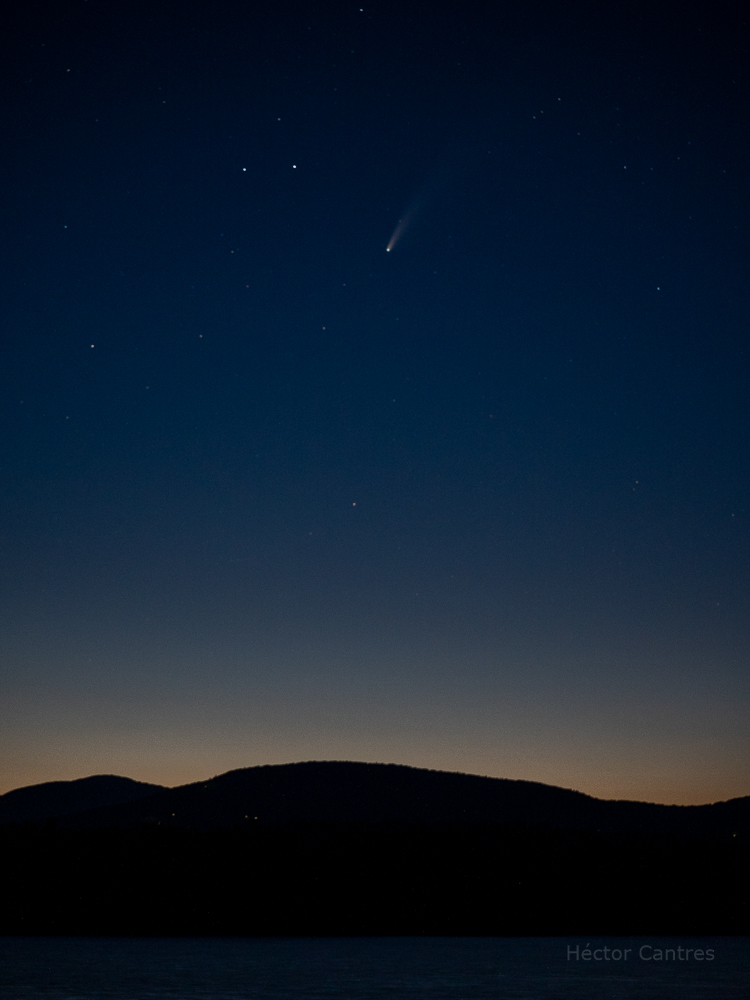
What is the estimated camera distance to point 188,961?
53.5 meters

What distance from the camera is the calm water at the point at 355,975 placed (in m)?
33.0

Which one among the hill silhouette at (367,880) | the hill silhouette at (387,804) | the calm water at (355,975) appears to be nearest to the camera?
the calm water at (355,975)

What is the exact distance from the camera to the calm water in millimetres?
33031

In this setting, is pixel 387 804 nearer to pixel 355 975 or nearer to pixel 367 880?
pixel 367 880

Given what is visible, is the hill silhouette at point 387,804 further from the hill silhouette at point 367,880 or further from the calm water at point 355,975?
the calm water at point 355,975

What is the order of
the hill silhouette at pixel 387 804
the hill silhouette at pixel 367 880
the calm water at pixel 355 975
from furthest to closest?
1. the hill silhouette at pixel 387 804
2. the hill silhouette at pixel 367 880
3. the calm water at pixel 355 975

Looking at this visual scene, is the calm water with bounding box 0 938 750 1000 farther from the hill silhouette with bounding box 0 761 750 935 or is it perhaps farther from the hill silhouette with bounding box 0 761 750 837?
the hill silhouette with bounding box 0 761 750 837

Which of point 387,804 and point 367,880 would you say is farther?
point 387,804

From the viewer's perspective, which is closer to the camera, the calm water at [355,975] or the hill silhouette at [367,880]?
the calm water at [355,975]

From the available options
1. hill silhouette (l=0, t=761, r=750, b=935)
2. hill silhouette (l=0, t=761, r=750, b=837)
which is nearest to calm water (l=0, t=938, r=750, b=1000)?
hill silhouette (l=0, t=761, r=750, b=935)

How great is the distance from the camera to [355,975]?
4272 centimetres

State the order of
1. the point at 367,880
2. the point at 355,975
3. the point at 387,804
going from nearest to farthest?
the point at 355,975, the point at 367,880, the point at 387,804

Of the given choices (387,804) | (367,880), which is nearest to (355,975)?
(367,880)

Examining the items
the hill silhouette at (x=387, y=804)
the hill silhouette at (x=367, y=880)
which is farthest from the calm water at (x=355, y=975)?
the hill silhouette at (x=387, y=804)
